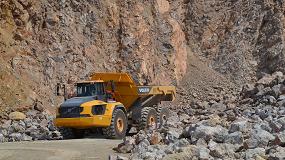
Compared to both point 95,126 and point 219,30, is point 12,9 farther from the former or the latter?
point 219,30

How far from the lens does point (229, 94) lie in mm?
28953

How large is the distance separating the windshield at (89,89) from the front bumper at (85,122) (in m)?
1.17

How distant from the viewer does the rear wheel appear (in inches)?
607

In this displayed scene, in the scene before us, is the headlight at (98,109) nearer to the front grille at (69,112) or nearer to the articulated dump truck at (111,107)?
the articulated dump truck at (111,107)

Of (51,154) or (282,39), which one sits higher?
(282,39)

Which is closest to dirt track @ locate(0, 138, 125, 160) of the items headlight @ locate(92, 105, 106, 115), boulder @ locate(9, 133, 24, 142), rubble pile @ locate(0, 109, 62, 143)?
headlight @ locate(92, 105, 106, 115)

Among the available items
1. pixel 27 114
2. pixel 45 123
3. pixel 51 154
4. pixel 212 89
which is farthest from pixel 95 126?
pixel 212 89

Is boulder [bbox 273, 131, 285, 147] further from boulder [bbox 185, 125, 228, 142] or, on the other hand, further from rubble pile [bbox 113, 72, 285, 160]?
boulder [bbox 185, 125, 228, 142]

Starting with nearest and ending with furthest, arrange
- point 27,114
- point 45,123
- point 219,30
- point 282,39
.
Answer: point 45,123, point 27,114, point 282,39, point 219,30

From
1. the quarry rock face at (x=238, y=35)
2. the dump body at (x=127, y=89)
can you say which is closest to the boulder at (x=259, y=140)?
the dump body at (x=127, y=89)

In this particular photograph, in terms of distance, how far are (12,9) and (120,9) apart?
7.49 meters

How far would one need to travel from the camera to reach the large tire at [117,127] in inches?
607

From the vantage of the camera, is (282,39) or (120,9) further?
(282,39)

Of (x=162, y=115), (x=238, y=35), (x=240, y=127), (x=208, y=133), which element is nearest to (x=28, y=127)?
(x=162, y=115)
